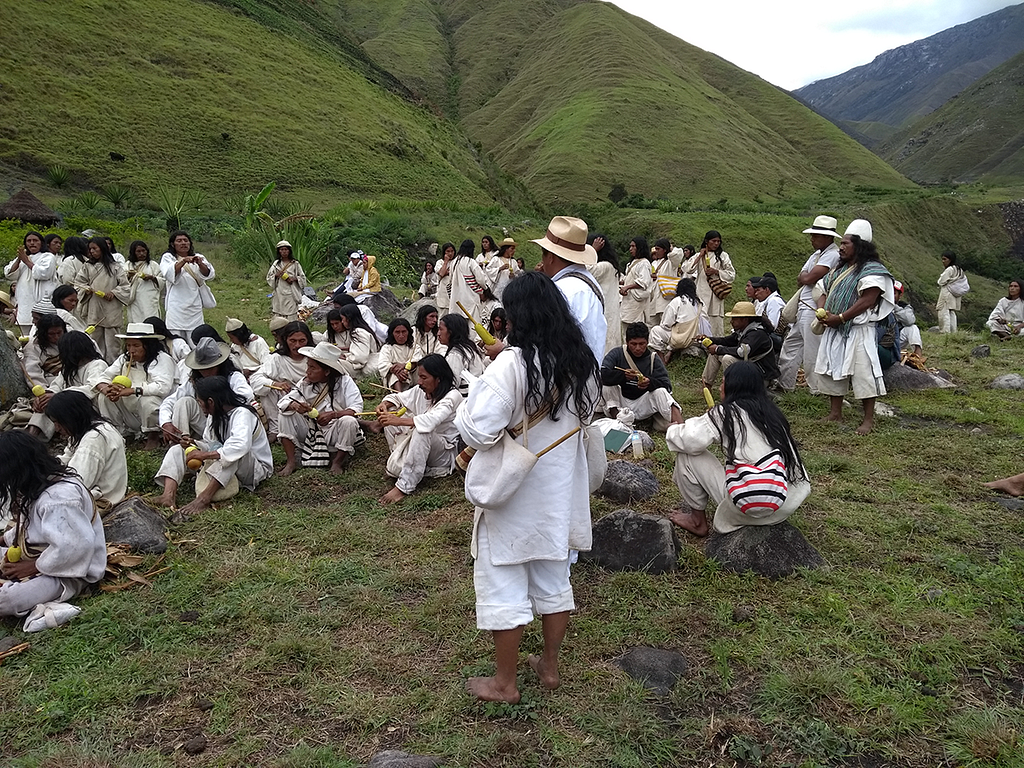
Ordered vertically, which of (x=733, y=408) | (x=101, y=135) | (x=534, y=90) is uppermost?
(x=534, y=90)

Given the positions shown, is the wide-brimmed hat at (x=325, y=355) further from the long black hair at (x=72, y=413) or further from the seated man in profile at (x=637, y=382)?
the seated man in profile at (x=637, y=382)

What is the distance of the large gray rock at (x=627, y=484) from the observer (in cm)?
536

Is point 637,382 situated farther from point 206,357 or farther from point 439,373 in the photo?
point 206,357

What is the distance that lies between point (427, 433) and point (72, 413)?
101 inches

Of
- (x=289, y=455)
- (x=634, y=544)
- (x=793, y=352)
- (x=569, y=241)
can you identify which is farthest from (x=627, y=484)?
(x=793, y=352)

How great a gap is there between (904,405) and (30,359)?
9.79 m

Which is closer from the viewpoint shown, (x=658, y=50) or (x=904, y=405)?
(x=904, y=405)

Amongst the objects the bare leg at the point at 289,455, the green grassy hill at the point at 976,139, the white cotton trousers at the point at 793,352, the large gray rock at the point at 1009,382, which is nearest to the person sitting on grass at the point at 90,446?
the bare leg at the point at 289,455

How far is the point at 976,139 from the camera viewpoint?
93438mm

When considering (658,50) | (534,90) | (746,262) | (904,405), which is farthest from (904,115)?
(904,405)

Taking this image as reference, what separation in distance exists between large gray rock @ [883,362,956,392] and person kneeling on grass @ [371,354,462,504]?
6049mm

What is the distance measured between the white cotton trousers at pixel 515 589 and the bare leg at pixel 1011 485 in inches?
164

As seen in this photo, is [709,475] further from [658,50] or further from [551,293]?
[658,50]

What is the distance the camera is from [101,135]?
3175 cm
